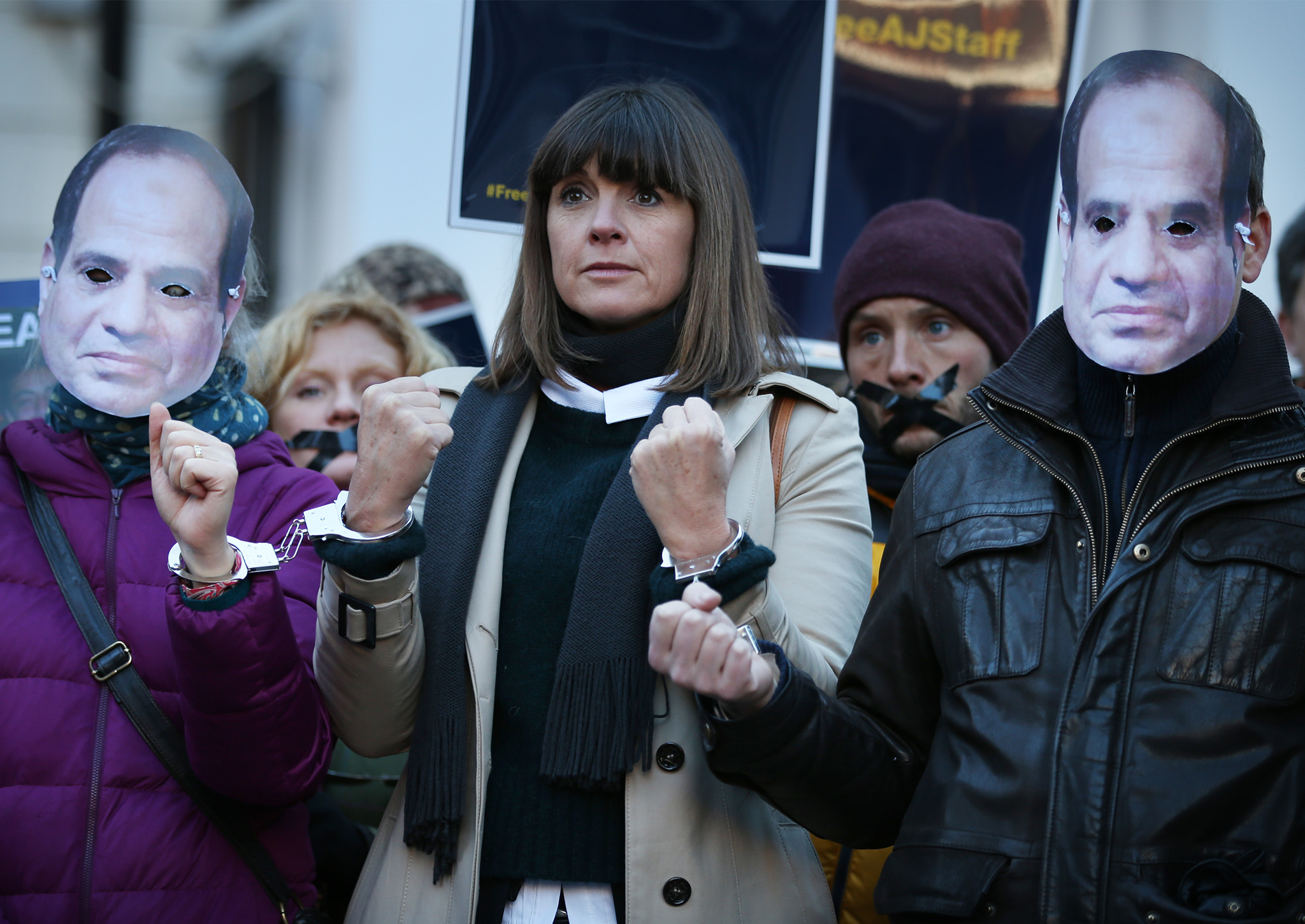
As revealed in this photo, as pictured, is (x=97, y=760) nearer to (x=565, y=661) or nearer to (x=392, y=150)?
(x=565, y=661)

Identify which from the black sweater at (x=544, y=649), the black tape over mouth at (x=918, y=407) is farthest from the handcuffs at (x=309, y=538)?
the black tape over mouth at (x=918, y=407)

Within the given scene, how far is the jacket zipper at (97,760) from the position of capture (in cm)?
217

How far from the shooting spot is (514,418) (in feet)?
8.27

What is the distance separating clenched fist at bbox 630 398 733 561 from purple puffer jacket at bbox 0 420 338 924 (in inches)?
25.4

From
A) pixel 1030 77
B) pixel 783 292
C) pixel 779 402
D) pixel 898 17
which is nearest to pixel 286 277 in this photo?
pixel 783 292

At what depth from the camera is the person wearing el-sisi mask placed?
215 cm

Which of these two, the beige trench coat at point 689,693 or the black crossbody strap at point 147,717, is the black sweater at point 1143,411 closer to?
the beige trench coat at point 689,693

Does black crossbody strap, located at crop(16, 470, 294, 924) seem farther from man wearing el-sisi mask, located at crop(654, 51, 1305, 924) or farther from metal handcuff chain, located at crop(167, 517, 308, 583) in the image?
man wearing el-sisi mask, located at crop(654, 51, 1305, 924)

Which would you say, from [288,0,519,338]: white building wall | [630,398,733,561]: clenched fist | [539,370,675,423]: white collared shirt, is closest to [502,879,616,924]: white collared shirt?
[630,398,733,561]: clenched fist

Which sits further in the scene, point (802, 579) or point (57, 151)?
point (57, 151)

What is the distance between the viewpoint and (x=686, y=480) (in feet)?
6.85

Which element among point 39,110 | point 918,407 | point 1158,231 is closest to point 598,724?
point 1158,231

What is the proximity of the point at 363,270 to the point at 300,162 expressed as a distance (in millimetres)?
923

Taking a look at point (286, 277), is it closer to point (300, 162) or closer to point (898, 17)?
point (300, 162)
